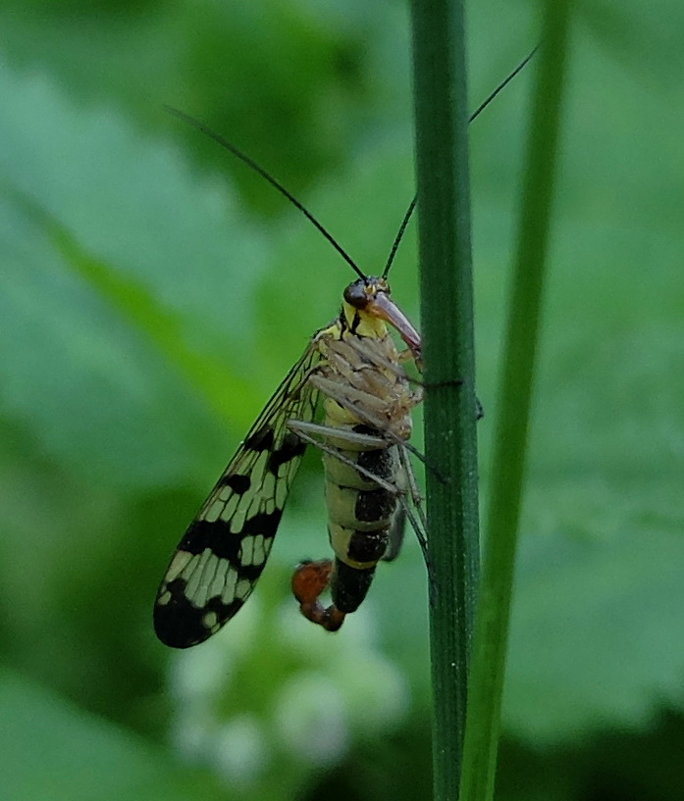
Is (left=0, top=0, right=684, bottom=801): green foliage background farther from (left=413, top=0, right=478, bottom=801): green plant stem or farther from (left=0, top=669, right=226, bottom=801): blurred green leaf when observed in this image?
(left=413, top=0, right=478, bottom=801): green plant stem

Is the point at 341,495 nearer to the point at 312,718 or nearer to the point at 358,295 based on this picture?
the point at 358,295

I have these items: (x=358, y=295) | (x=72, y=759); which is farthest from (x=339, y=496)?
(x=72, y=759)

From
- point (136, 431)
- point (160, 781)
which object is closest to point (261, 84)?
point (136, 431)

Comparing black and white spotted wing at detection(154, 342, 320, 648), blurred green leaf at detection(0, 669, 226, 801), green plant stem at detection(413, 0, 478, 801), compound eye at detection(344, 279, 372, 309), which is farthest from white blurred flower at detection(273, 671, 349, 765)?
green plant stem at detection(413, 0, 478, 801)

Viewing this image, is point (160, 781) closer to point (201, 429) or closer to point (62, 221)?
point (201, 429)

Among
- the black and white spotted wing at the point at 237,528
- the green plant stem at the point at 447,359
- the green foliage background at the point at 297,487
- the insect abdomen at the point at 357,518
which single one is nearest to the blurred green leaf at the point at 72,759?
the green foliage background at the point at 297,487
